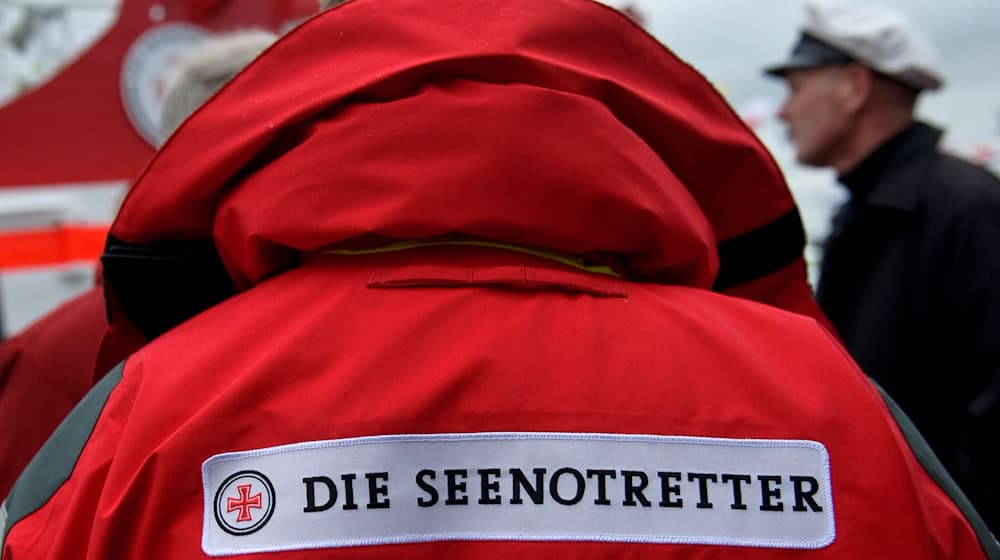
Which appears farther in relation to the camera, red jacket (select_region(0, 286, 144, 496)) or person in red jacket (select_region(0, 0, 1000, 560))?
red jacket (select_region(0, 286, 144, 496))

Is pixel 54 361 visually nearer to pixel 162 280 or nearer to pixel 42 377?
pixel 42 377

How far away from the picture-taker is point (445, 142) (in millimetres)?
780

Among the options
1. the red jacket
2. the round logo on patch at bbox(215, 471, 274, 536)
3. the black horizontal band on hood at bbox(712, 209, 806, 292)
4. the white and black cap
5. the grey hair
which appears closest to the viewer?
the round logo on patch at bbox(215, 471, 274, 536)

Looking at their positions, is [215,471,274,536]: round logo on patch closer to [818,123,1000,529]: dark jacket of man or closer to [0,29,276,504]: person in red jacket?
[0,29,276,504]: person in red jacket

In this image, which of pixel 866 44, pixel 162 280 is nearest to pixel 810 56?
pixel 866 44

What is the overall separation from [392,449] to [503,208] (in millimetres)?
249

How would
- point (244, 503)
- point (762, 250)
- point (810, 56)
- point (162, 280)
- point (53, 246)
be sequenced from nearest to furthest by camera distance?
point (244, 503) → point (162, 280) → point (762, 250) → point (810, 56) → point (53, 246)

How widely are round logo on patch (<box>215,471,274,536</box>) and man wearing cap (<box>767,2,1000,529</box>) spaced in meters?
1.81

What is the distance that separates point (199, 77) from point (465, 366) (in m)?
1.23

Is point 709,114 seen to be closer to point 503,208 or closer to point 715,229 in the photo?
point 715,229

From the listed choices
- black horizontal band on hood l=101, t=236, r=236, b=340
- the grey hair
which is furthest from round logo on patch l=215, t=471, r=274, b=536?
the grey hair

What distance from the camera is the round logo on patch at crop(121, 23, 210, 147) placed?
14.7 feet

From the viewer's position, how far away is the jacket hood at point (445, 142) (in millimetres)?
781

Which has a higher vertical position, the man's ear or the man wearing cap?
the man's ear
